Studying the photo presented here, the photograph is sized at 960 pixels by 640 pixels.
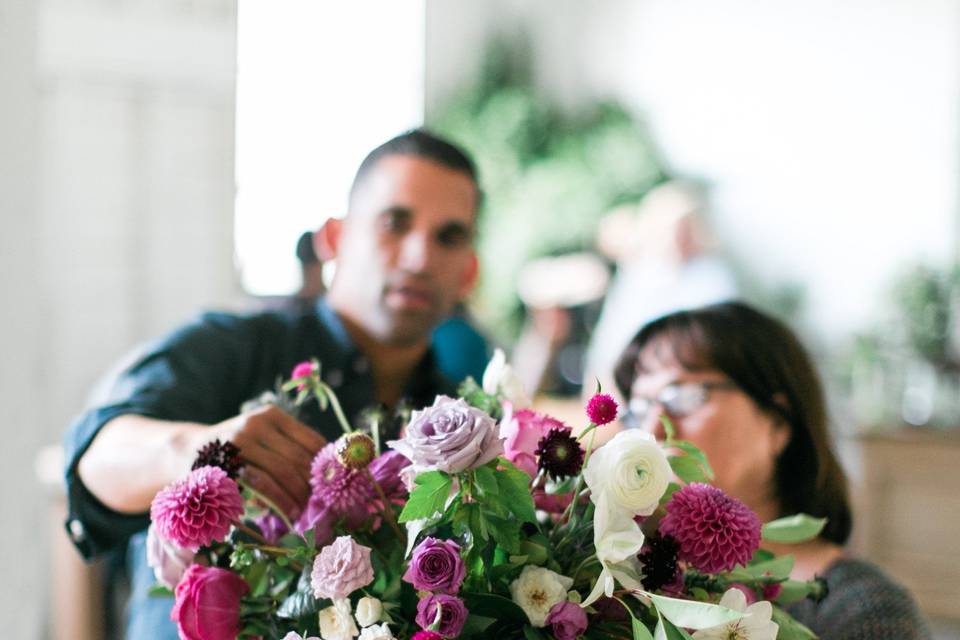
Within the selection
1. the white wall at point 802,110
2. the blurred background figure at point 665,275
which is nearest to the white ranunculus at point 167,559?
the blurred background figure at point 665,275

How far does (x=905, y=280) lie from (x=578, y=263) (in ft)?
6.94

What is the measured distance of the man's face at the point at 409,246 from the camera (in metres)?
1.66

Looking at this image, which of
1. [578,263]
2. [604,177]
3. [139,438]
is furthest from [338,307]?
[604,177]

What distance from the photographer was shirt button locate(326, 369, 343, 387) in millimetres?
1705

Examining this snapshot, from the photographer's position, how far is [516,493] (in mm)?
773

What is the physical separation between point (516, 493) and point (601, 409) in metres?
0.09

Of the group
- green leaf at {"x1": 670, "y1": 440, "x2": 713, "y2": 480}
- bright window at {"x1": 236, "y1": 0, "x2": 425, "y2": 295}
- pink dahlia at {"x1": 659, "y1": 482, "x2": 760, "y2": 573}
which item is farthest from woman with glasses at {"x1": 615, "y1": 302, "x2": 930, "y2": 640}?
bright window at {"x1": 236, "y1": 0, "x2": 425, "y2": 295}

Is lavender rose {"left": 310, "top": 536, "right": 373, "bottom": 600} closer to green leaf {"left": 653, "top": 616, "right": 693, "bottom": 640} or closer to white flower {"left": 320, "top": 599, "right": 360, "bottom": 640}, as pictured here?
white flower {"left": 320, "top": 599, "right": 360, "bottom": 640}

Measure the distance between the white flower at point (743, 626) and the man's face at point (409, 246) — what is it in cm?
96

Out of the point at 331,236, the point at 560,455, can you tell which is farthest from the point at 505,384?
the point at 331,236

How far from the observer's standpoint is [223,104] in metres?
4.48

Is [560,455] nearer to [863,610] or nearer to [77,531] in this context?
[863,610]

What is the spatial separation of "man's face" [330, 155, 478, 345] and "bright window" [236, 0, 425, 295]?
352cm

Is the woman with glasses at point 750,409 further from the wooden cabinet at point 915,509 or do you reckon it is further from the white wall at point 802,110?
the white wall at point 802,110
